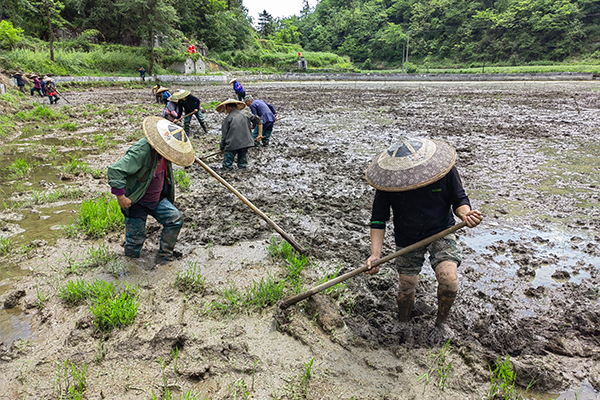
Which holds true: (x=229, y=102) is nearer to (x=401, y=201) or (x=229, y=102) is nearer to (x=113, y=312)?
(x=113, y=312)

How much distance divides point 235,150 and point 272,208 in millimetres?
2594

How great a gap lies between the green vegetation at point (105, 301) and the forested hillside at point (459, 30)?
6693 cm

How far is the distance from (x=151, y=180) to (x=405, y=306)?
2928 mm

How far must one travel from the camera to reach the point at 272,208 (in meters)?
5.68

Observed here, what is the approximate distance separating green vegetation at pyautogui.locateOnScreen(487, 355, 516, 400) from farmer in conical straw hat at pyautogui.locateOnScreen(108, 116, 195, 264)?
3.32 m

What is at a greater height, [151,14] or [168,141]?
[151,14]

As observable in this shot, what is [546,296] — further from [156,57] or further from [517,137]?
[156,57]

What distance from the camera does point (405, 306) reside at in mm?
3016

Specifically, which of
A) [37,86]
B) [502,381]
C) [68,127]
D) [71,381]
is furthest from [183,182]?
[37,86]

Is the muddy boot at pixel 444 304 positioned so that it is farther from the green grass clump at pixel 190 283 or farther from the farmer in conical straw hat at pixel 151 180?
the farmer in conical straw hat at pixel 151 180

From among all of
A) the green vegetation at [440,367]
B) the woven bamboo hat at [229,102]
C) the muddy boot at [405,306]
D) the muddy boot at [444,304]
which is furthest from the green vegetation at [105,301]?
the woven bamboo hat at [229,102]

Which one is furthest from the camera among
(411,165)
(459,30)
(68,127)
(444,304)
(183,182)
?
(459,30)

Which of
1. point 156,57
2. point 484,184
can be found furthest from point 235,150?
point 156,57

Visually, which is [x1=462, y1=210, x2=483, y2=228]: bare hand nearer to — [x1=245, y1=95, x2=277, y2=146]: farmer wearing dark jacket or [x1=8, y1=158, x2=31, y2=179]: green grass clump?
[x1=245, y1=95, x2=277, y2=146]: farmer wearing dark jacket
